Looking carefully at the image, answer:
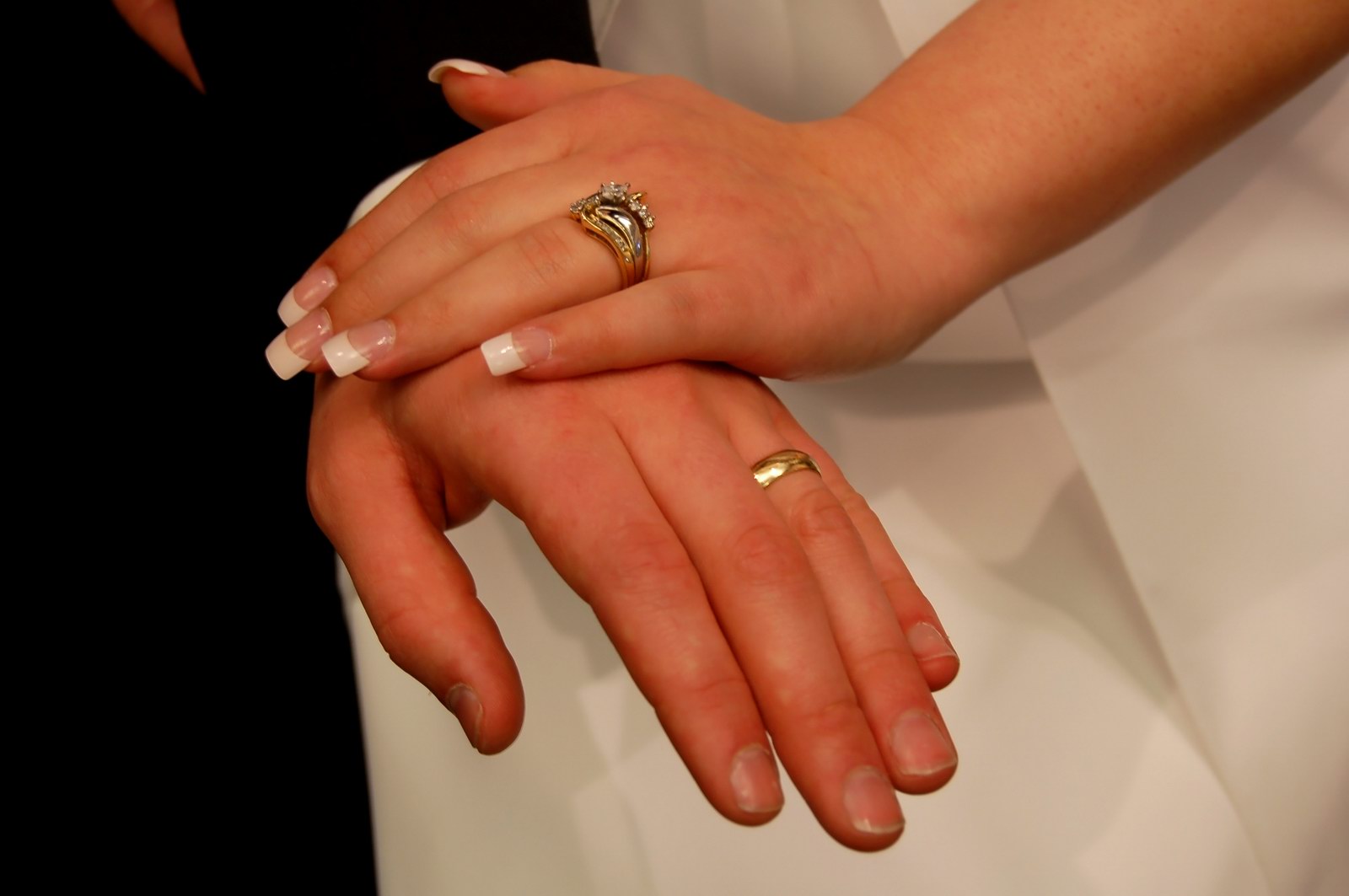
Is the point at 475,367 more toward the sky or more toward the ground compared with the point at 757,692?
more toward the sky

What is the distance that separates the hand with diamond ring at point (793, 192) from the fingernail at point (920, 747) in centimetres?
29

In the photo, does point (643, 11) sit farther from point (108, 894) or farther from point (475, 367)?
point (108, 894)

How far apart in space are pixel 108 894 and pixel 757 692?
1.34m

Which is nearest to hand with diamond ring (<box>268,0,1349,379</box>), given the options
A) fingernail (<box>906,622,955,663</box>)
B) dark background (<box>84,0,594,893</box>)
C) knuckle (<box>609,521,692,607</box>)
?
knuckle (<box>609,521,692,607</box>)

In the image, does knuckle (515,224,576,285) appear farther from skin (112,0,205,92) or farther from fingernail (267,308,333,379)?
skin (112,0,205,92)

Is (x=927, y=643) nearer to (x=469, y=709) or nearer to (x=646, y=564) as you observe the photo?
Answer: (x=646, y=564)

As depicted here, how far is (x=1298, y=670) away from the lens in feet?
2.33

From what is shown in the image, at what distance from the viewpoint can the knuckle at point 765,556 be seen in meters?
0.55

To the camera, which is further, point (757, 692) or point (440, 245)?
point (440, 245)

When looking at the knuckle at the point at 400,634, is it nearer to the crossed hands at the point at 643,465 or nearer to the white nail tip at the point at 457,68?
the crossed hands at the point at 643,465

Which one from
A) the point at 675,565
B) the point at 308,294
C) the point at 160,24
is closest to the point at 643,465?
the point at 675,565

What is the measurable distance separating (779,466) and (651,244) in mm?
190

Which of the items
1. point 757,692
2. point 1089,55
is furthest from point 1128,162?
point 757,692

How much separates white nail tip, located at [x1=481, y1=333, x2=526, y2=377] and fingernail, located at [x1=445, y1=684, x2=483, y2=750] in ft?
0.68
